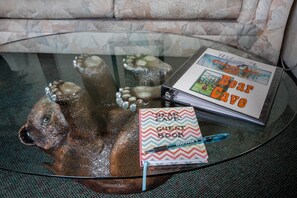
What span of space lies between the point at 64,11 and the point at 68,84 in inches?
35.5

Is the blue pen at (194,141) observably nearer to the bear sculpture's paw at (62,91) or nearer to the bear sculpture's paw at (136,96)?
the bear sculpture's paw at (136,96)

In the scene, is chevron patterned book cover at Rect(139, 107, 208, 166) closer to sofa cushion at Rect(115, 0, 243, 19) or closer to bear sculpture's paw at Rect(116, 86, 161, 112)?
bear sculpture's paw at Rect(116, 86, 161, 112)

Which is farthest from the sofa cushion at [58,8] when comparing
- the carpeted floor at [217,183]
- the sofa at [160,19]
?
the carpeted floor at [217,183]

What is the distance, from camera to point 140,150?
2.06ft

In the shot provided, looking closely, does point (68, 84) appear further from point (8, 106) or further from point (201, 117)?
point (201, 117)

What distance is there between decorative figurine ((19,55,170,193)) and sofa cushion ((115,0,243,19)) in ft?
2.63

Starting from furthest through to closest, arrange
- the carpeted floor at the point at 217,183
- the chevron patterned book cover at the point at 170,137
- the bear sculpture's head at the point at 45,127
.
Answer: the carpeted floor at the point at 217,183, the bear sculpture's head at the point at 45,127, the chevron patterned book cover at the point at 170,137

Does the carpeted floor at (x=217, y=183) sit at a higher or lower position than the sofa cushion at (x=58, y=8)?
lower

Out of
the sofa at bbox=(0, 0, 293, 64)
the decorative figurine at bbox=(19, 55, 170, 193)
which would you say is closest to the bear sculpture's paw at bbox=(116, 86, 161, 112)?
the decorative figurine at bbox=(19, 55, 170, 193)

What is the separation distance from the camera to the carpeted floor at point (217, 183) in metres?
0.97

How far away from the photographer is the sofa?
1485 millimetres

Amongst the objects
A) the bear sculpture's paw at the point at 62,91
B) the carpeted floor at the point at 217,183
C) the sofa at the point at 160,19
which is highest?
the bear sculpture's paw at the point at 62,91

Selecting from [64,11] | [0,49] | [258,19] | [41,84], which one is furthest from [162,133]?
[64,11]

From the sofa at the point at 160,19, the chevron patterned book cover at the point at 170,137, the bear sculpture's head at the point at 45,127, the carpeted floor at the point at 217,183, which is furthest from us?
the sofa at the point at 160,19
